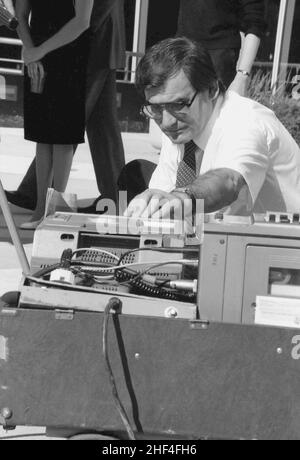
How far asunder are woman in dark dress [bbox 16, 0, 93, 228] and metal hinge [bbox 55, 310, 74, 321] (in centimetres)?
322

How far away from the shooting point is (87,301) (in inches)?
67.8

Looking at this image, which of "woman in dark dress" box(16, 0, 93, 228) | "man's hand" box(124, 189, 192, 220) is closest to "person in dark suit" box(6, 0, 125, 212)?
"woman in dark dress" box(16, 0, 93, 228)

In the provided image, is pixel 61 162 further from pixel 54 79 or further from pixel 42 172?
pixel 54 79

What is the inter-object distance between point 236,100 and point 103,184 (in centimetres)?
270

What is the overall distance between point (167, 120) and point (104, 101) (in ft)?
9.28

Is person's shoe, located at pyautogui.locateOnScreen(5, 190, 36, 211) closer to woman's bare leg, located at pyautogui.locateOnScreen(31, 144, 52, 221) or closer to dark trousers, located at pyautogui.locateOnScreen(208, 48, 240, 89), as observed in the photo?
woman's bare leg, located at pyautogui.locateOnScreen(31, 144, 52, 221)

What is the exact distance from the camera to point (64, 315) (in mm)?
1648

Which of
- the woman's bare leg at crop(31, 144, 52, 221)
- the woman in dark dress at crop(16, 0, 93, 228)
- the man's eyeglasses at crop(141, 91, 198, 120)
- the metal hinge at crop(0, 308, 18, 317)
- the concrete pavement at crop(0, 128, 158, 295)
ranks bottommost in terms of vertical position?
the concrete pavement at crop(0, 128, 158, 295)

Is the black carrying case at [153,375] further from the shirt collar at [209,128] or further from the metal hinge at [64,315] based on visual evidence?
the shirt collar at [209,128]

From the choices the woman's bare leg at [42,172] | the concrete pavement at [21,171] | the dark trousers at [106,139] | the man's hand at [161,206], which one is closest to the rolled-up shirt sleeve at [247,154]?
the man's hand at [161,206]

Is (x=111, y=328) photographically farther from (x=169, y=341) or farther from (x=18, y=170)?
(x=18, y=170)

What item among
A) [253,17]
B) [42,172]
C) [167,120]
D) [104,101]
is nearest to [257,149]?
[167,120]

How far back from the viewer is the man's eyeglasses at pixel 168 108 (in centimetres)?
251

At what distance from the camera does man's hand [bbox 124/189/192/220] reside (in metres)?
2.08
